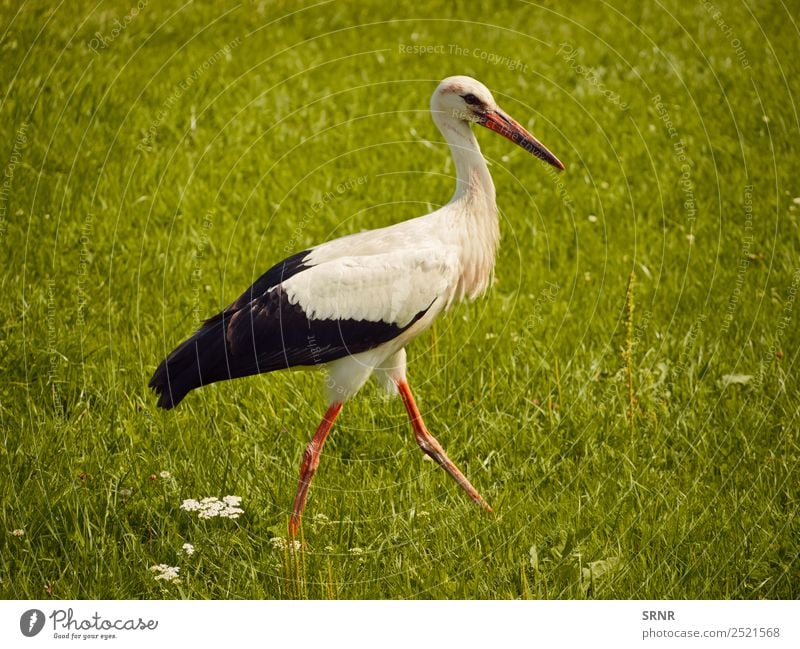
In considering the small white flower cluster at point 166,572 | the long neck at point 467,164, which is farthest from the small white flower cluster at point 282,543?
the long neck at point 467,164

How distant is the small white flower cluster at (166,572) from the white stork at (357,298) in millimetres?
598

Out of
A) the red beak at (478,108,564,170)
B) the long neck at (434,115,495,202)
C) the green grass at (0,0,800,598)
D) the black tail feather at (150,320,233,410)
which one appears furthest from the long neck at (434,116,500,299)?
the black tail feather at (150,320,233,410)

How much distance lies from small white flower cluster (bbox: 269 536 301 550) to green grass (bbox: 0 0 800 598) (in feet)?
0.19

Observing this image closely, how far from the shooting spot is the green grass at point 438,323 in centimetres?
470

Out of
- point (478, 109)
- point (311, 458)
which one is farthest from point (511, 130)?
point (311, 458)

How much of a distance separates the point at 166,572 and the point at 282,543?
1.64 feet

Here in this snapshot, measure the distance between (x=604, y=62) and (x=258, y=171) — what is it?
344 centimetres

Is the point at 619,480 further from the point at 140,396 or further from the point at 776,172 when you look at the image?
the point at 776,172

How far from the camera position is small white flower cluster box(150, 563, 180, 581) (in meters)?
4.33

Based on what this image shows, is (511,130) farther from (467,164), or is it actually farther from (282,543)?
(282,543)

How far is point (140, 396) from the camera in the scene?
577 cm

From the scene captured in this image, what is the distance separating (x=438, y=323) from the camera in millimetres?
6500

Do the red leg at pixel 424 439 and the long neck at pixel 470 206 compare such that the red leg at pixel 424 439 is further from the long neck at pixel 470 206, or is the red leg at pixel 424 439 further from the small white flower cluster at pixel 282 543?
the small white flower cluster at pixel 282 543
